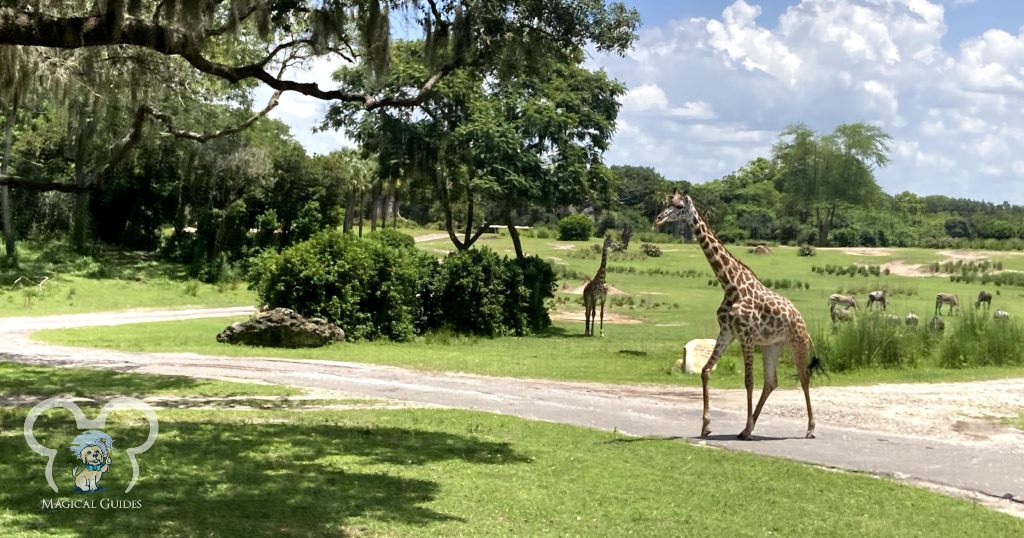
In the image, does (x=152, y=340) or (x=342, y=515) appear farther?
(x=152, y=340)

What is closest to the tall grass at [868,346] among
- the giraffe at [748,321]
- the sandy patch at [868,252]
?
the giraffe at [748,321]

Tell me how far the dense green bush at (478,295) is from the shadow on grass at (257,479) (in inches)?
598

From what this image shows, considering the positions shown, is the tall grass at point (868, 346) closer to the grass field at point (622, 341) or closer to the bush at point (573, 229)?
the grass field at point (622, 341)

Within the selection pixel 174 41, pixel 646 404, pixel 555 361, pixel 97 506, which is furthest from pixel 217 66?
pixel 555 361

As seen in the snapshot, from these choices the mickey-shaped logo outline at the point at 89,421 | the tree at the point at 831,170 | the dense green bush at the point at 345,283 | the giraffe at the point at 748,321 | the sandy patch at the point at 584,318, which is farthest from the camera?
the tree at the point at 831,170

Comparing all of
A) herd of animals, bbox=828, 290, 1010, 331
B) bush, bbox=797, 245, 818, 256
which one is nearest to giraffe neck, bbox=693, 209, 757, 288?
herd of animals, bbox=828, 290, 1010, 331

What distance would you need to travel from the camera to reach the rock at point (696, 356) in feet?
60.8

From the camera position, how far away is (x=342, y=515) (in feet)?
22.8

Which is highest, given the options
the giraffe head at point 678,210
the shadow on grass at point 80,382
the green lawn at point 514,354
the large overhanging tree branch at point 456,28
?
the large overhanging tree branch at point 456,28

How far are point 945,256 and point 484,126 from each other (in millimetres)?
48160

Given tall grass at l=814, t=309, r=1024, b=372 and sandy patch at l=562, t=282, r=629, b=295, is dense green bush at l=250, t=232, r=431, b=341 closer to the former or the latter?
tall grass at l=814, t=309, r=1024, b=372

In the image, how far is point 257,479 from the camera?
26.2 ft

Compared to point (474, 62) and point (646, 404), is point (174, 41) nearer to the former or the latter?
point (474, 62)

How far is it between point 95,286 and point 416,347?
1749cm
